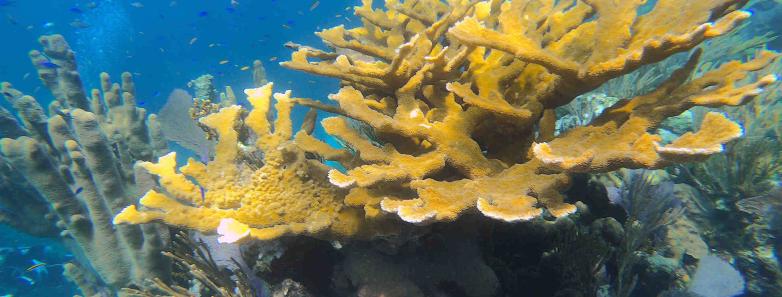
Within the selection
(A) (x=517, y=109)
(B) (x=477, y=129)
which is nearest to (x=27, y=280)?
(B) (x=477, y=129)

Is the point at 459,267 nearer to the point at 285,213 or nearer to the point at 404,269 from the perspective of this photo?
the point at 404,269

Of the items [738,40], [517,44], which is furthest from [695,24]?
[738,40]

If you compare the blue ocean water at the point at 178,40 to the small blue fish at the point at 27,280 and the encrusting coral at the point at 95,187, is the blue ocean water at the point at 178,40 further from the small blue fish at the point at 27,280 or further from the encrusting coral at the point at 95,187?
the encrusting coral at the point at 95,187

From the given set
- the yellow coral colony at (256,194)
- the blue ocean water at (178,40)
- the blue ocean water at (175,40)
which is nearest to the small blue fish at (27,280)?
the yellow coral colony at (256,194)

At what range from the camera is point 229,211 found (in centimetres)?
250

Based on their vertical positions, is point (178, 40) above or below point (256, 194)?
below

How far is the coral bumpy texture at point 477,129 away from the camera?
6.46 feet

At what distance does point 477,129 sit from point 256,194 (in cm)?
146

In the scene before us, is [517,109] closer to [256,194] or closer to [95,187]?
[256,194]

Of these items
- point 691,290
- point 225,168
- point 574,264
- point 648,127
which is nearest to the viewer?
point 648,127

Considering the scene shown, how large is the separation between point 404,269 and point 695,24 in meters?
2.18

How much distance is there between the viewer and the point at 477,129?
8.57 ft

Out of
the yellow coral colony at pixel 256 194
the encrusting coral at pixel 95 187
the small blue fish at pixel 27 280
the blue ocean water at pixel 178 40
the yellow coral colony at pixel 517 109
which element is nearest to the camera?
the yellow coral colony at pixel 517 109

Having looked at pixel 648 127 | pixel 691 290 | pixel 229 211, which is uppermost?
pixel 648 127
